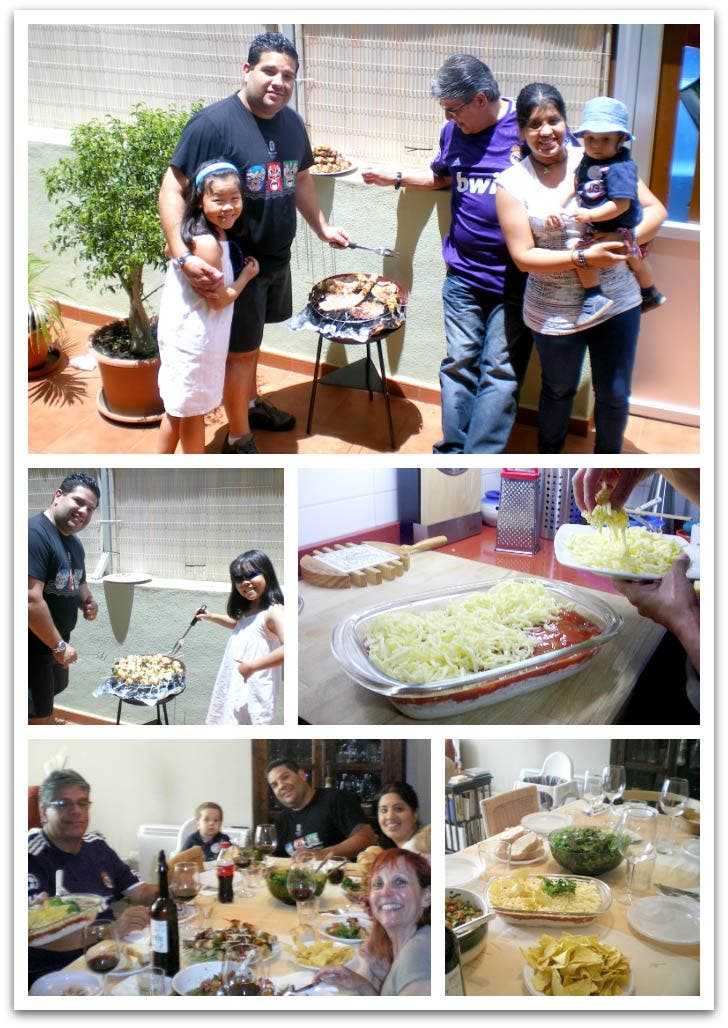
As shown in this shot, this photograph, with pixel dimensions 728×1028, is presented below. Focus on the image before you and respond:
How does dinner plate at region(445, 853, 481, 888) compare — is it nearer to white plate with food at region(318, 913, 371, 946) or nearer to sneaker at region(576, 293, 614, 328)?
white plate with food at region(318, 913, 371, 946)

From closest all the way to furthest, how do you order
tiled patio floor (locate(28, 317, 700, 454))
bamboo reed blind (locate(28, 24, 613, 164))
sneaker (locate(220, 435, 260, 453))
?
1. bamboo reed blind (locate(28, 24, 613, 164))
2. sneaker (locate(220, 435, 260, 453))
3. tiled patio floor (locate(28, 317, 700, 454))

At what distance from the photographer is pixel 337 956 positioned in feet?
8.82

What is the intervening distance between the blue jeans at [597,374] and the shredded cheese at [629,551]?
2.24 ft

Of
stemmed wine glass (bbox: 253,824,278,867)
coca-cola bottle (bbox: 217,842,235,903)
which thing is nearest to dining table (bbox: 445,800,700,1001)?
stemmed wine glass (bbox: 253,824,278,867)

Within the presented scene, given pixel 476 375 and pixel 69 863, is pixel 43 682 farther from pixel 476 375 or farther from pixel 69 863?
pixel 476 375

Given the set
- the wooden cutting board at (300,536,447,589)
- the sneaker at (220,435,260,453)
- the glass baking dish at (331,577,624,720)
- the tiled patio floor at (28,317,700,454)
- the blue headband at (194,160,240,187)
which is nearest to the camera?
the glass baking dish at (331,577,624,720)

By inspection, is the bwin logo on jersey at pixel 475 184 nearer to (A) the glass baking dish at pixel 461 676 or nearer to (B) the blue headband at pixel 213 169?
(B) the blue headband at pixel 213 169

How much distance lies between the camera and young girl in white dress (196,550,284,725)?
2676 mm

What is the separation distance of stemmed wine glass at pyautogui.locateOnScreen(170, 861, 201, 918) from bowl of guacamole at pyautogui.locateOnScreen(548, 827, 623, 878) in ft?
3.02

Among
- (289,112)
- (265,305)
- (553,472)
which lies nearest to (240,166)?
(289,112)

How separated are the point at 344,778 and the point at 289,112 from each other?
1.92m

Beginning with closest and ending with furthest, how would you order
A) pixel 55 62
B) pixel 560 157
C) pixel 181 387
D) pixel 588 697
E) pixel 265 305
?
pixel 588 697 → pixel 560 157 → pixel 181 387 → pixel 265 305 → pixel 55 62

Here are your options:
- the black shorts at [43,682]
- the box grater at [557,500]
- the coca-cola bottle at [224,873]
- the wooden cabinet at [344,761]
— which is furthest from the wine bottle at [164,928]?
the box grater at [557,500]

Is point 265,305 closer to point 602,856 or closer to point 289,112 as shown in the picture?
point 289,112
